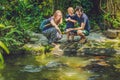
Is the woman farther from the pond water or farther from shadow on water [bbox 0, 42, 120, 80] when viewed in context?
the pond water

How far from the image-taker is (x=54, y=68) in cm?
1026

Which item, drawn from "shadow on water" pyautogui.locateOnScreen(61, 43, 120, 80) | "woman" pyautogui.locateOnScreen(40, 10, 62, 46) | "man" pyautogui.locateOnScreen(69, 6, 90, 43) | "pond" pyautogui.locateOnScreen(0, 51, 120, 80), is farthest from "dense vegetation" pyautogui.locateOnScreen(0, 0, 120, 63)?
"pond" pyautogui.locateOnScreen(0, 51, 120, 80)

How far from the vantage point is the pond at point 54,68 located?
30.6 feet

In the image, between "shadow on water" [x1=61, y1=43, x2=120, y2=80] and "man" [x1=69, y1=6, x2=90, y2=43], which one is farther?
"man" [x1=69, y1=6, x2=90, y2=43]

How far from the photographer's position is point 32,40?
1287cm

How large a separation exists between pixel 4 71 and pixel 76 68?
75.2 inches

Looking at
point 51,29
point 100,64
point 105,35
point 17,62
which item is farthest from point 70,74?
point 105,35

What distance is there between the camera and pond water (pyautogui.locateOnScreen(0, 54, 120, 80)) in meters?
9.31

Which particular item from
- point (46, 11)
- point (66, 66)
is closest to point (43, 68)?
point (66, 66)

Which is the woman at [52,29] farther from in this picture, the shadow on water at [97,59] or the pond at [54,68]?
the pond at [54,68]

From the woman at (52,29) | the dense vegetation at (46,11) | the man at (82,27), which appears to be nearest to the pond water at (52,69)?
the woman at (52,29)

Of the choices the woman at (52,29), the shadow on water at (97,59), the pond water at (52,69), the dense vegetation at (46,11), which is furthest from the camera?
the dense vegetation at (46,11)

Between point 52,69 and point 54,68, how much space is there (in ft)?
0.40

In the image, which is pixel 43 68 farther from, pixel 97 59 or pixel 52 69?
pixel 97 59
